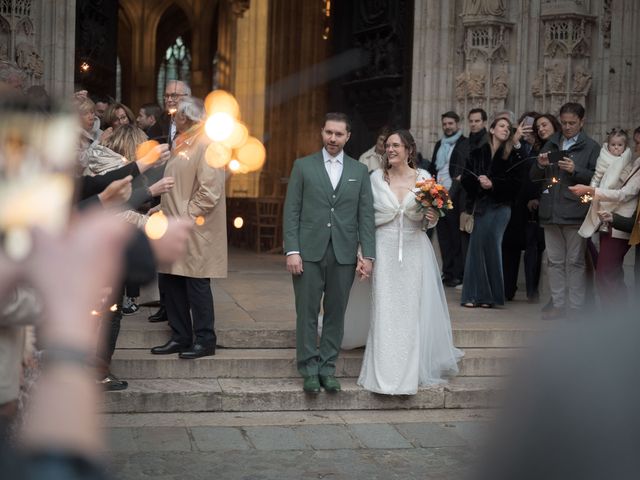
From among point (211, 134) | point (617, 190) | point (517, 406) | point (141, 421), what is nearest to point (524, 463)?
point (517, 406)

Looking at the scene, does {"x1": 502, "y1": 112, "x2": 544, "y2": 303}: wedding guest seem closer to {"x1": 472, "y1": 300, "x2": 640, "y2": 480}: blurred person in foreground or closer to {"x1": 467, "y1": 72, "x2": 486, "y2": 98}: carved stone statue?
{"x1": 467, "y1": 72, "x2": 486, "y2": 98}: carved stone statue

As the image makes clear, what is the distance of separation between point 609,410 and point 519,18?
13.0 metres

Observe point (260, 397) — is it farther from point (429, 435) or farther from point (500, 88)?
point (500, 88)

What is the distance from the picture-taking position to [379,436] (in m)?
7.14

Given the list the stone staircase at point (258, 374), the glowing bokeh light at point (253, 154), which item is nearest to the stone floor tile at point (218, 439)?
the stone staircase at point (258, 374)

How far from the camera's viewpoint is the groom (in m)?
7.78

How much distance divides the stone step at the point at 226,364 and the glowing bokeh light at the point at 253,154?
1341cm

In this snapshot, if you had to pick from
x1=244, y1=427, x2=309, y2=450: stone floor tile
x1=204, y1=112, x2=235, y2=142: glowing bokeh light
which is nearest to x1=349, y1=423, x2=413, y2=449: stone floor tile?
x1=244, y1=427, x2=309, y2=450: stone floor tile

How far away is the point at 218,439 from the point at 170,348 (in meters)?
A: 1.36

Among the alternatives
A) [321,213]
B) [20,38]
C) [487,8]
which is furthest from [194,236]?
[487,8]

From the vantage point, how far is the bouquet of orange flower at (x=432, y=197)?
7.79m

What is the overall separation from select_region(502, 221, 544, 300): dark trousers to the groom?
379 centimetres

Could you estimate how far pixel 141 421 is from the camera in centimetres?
735

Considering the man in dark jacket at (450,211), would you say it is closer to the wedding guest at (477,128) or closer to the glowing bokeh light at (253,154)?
the wedding guest at (477,128)
